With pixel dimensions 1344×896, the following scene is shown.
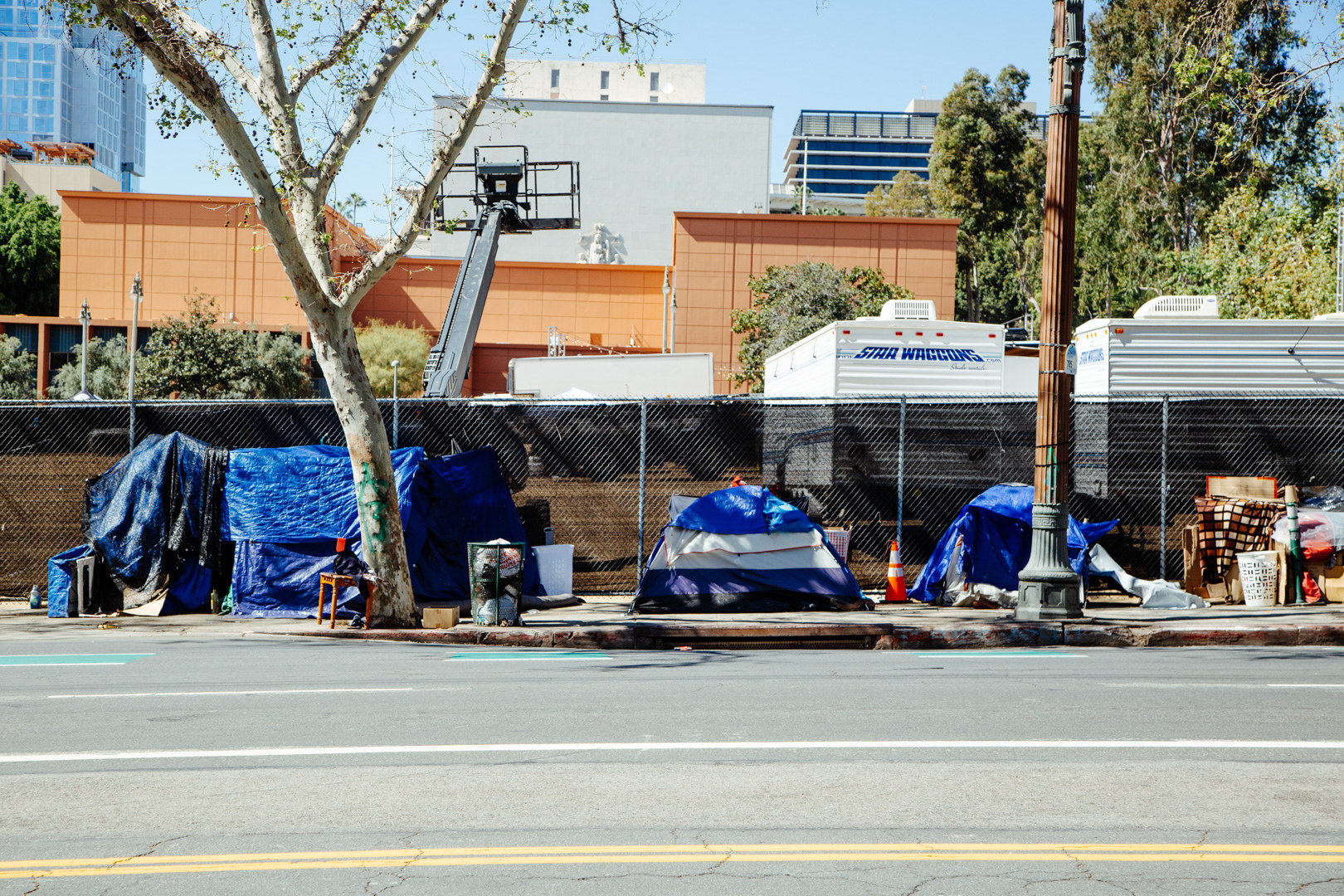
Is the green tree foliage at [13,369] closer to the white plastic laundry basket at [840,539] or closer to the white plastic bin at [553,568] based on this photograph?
the white plastic bin at [553,568]

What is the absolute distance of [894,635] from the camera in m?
11.3

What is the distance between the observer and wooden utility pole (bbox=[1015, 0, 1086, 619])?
1164 cm

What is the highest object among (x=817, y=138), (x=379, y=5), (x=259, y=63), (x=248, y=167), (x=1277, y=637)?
(x=817, y=138)

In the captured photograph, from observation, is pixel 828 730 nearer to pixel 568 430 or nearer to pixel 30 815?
pixel 30 815

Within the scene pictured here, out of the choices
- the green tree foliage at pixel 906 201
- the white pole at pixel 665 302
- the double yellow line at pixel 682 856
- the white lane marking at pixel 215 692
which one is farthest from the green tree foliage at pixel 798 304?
the double yellow line at pixel 682 856

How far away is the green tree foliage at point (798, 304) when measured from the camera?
4341 centimetres

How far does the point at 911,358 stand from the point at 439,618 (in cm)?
869

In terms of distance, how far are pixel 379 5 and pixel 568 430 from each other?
5.66 metres

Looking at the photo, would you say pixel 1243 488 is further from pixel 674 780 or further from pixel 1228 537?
pixel 674 780

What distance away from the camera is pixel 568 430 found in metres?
14.9

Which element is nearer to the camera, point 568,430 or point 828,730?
point 828,730

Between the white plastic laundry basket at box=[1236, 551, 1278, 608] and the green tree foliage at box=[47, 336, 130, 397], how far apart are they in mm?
43247

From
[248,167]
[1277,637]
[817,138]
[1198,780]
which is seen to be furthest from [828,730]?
[817,138]

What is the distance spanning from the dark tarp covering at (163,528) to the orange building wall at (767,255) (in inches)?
1545
